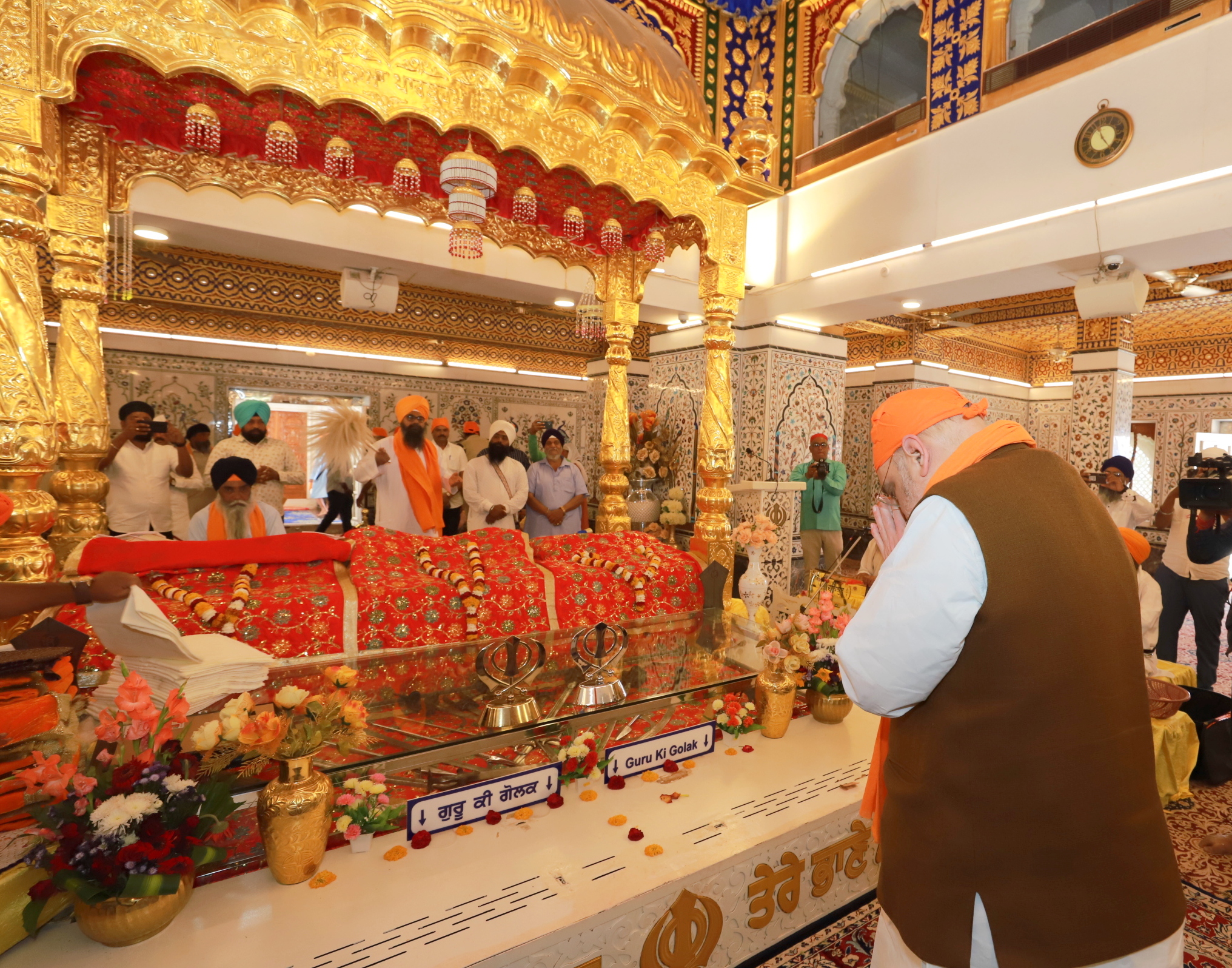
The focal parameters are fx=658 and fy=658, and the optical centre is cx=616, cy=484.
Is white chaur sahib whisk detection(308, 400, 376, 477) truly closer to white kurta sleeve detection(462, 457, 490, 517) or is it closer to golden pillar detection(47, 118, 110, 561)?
white kurta sleeve detection(462, 457, 490, 517)

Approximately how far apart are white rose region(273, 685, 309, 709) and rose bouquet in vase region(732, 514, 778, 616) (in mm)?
2014

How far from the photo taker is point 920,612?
117 cm

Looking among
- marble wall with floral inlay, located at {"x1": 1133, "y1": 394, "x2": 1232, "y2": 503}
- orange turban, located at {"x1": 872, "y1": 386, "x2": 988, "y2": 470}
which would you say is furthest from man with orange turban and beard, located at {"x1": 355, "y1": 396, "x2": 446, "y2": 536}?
marble wall with floral inlay, located at {"x1": 1133, "y1": 394, "x2": 1232, "y2": 503}

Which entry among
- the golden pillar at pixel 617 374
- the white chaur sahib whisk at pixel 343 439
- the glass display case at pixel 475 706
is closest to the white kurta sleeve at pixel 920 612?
the glass display case at pixel 475 706

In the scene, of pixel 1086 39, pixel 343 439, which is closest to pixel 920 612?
pixel 1086 39

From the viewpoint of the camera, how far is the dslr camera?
169 inches

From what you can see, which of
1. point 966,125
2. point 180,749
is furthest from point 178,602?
point 966,125

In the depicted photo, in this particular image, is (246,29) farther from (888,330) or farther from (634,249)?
(888,330)

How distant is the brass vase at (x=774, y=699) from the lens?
8.33 ft

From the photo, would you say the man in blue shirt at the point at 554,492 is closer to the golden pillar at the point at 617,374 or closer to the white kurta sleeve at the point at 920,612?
the golden pillar at the point at 617,374

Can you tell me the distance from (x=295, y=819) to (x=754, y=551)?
2293mm

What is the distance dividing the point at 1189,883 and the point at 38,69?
5.17 m

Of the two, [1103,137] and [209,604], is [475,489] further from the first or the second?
[1103,137]

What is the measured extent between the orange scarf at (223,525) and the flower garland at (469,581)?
928mm
